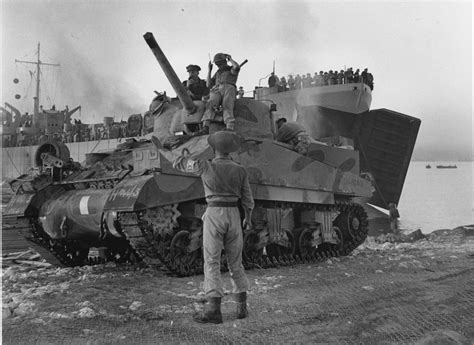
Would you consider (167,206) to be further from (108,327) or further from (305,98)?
(305,98)

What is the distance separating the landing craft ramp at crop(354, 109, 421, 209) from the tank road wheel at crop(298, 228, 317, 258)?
43.0 feet

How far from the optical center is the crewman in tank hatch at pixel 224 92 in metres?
8.66

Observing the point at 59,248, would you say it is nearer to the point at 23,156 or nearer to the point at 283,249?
the point at 283,249

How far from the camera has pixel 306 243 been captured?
32.4 ft

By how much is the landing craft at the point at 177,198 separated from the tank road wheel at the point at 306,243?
2 centimetres

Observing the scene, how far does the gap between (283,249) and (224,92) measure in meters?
3.00

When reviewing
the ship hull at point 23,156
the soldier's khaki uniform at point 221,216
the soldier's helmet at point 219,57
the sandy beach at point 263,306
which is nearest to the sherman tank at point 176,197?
the sandy beach at point 263,306

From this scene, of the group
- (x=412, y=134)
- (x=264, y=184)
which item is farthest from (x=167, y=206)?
(x=412, y=134)

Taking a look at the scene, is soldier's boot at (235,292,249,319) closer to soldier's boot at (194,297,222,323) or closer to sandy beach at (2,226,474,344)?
sandy beach at (2,226,474,344)

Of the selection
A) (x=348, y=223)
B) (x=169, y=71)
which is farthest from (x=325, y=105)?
(x=169, y=71)

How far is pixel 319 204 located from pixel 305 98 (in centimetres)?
1943

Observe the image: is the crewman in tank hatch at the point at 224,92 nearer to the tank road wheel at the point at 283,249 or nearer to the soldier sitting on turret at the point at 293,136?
the soldier sitting on turret at the point at 293,136

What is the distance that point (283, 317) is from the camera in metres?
4.97

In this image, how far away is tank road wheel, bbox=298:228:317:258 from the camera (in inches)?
380
